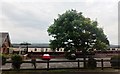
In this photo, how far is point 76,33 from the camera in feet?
60.9

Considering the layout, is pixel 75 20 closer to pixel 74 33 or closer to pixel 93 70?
pixel 74 33

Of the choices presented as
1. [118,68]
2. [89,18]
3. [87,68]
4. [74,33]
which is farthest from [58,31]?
[118,68]

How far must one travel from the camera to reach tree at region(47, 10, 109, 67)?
61.9 ft

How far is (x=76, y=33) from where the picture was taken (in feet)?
60.9

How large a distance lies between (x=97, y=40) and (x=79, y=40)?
4.77 ft

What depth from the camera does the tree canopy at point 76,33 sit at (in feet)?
61.9

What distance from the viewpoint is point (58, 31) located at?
19.5 m

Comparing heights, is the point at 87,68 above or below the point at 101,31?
below

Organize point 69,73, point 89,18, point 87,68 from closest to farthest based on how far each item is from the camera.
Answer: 1. point 69,73
2. point 87,68
3. point 89,18

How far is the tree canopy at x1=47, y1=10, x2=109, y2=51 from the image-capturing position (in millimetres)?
18859

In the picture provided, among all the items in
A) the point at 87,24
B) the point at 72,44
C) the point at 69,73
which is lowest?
the point at 69,73

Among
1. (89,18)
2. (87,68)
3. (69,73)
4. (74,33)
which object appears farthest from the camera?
(89,18)

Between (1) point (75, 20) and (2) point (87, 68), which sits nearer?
(2) point (87, 68)

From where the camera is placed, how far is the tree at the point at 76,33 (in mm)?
18859
